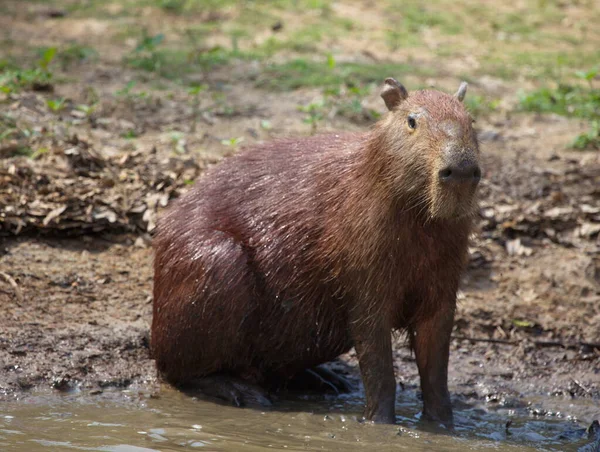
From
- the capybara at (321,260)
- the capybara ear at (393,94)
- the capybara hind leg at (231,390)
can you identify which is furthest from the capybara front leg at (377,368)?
the capybara ear at (393,94)

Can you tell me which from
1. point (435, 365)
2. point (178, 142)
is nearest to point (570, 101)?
point (178, 142)

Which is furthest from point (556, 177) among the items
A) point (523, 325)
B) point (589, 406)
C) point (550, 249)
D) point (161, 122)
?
point (161, 122)

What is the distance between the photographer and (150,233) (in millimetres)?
6816

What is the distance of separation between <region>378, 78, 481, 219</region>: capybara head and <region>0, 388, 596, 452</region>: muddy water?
118cm

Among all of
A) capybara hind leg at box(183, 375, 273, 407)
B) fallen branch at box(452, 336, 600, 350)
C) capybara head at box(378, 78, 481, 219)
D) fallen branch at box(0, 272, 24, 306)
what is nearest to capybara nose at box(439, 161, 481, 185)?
capybara head at box(378, 78, 481, 219)

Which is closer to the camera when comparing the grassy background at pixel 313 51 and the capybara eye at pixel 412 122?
the capybara eye at pixel 412 122

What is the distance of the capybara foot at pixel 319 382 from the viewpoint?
5.75 m

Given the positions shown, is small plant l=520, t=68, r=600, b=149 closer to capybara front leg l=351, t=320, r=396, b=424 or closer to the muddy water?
the muddy water

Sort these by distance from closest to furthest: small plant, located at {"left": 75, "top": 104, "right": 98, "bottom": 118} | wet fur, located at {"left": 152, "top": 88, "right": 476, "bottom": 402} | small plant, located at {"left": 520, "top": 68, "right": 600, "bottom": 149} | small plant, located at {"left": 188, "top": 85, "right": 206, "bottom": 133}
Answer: wet fur, located at {"left": 152, "top": 88, "right": 476, "bottom": 402}, small plant, located at {"left": 75, "top": 104, "right": 98, "bottom": 118}, small plant, located at {"left": 188, "top": 85, "right": 206, "bottom": 133}, small plant, located at {"left": 520, "top": 68, "right": 600, "bottom": 149}

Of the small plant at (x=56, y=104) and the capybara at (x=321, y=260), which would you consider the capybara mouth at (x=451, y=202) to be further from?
the small plant at (x=56, y=104)

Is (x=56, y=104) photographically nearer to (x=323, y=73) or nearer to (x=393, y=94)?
(x=323, y=73)

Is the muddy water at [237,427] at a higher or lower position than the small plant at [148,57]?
lower

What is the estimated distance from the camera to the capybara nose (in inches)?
173

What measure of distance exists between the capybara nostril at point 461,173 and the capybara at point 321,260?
0.26ft
